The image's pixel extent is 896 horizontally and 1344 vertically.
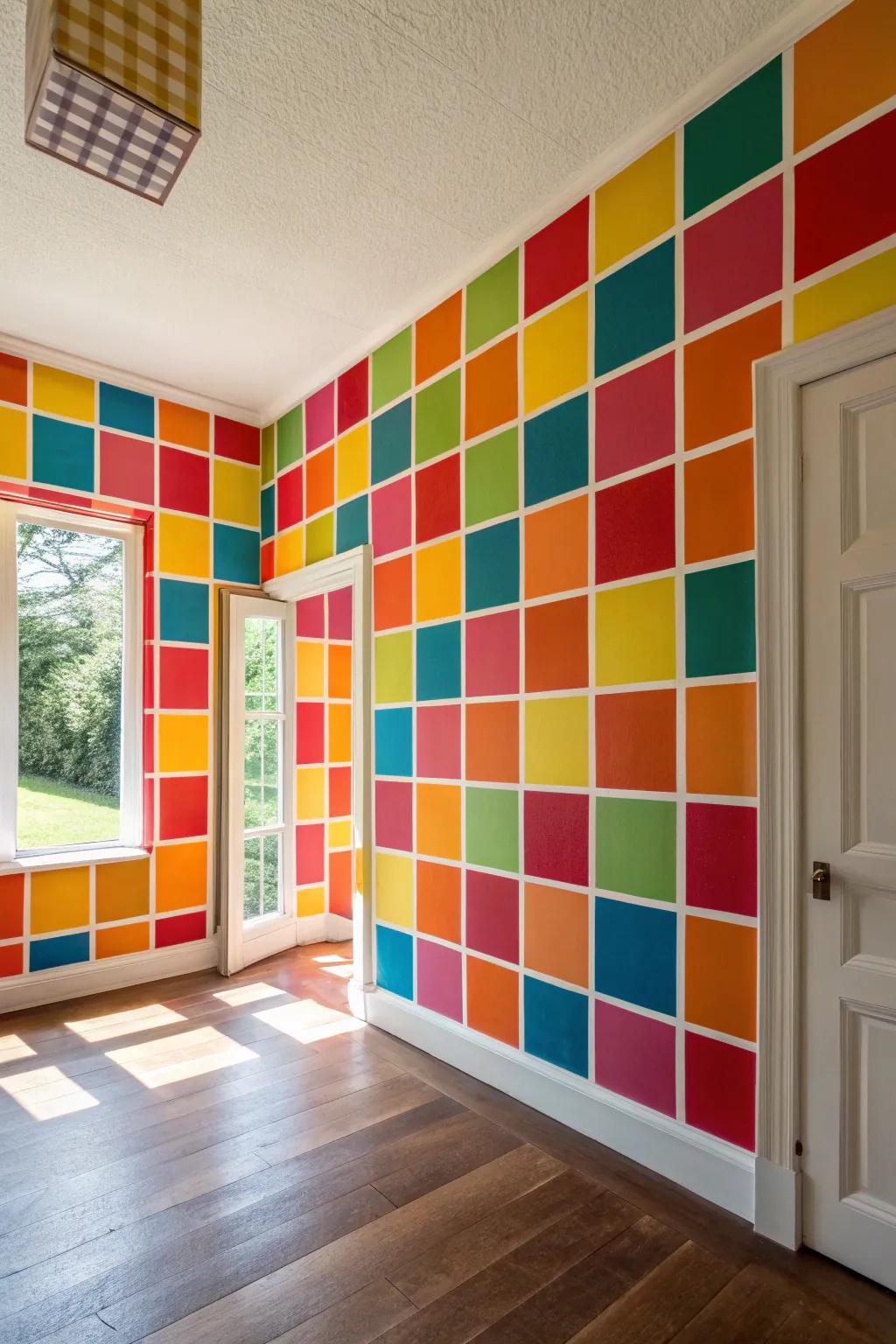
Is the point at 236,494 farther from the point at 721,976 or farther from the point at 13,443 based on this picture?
the point at 721,976

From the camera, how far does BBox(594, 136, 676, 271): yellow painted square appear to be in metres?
2.28

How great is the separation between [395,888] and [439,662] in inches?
39.4

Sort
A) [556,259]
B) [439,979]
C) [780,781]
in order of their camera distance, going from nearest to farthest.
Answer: [780,781], [556,259], [439,979]

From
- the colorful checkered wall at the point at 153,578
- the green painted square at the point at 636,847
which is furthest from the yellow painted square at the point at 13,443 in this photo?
the green painted square at the point at 636,847

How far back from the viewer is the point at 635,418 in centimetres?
236

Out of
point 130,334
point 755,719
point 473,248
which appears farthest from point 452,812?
point 130,334

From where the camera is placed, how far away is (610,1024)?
2.36 meters

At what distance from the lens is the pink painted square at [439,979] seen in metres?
2.96

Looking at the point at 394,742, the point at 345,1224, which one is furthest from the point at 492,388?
the point at 345,1224

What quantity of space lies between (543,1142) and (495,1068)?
1.28 feet

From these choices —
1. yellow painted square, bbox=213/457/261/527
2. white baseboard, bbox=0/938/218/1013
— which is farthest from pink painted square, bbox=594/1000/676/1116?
yellow painted square, bbox=213/457/261/527

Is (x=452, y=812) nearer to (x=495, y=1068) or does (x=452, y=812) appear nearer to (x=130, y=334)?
(x=495, y=1068)

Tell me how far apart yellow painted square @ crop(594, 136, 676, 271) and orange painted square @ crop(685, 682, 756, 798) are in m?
1.38

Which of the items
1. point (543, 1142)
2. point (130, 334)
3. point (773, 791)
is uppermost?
point (130, 334)
